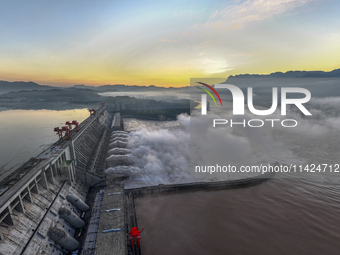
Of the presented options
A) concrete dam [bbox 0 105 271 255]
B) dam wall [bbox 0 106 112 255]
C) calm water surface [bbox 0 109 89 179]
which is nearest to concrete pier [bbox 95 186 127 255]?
concrete dam [bbox 0 105 271 255]

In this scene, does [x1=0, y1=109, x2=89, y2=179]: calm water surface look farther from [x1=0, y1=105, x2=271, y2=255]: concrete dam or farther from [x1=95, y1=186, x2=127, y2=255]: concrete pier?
[x1=95, y1=186, x2=127, y2=255]: concrete pier

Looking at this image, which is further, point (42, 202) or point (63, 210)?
point (63, 210)

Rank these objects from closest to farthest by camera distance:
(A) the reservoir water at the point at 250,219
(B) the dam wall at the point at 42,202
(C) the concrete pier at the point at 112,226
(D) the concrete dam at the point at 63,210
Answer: (B) the dam wall at the point at 42,202 → (D) the concrete dam at the point at 63,210 → (C) the concrete pier at the point at 112,226 → (A) the reservoir water at the point at 250,219

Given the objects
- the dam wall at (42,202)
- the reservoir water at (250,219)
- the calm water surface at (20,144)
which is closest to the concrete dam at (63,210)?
the dam wall at (42,202)

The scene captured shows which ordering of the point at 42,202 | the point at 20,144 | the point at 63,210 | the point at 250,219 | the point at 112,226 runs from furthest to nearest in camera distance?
the point at 20,144
the point at 250,219
the point at 63,210
the point at 42,202
the point at 112,226

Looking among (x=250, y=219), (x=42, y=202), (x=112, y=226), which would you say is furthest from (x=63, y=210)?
(x=250, y=219)

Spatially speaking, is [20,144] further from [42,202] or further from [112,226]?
[112,226]

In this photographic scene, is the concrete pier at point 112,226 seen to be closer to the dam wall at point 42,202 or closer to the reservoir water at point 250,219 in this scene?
the dam wall at point 42,202

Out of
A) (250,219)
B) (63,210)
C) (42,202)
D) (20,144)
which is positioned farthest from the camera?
(20,144)
